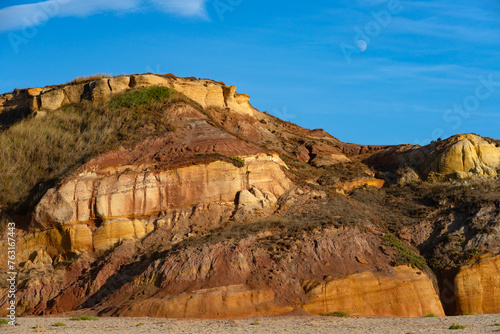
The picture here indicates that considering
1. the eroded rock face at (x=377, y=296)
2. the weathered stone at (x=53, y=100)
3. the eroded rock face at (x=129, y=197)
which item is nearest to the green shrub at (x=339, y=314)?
the eroded rock face at (x=377, y=296)

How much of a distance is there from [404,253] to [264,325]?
10941mm

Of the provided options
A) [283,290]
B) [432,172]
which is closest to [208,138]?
[283,290]

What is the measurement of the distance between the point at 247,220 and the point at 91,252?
857 cm

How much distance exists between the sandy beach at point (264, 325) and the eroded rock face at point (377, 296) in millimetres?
1363

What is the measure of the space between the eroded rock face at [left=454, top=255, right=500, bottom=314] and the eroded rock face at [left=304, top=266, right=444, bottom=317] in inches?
58.4

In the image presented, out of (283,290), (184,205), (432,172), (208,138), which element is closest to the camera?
(283,290)

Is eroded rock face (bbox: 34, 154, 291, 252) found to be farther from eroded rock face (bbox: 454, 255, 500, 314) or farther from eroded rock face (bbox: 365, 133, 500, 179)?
eroded rock face (bbox: 365, 133, 500, 179)

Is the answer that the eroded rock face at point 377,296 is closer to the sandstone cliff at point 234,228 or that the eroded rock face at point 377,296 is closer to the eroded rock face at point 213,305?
the sandstone cliff at point 234,228

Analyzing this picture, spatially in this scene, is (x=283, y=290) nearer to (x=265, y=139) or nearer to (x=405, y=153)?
(x=265, y=139)

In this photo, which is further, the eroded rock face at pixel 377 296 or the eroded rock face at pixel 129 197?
the eroded rock face at pixel 129 197

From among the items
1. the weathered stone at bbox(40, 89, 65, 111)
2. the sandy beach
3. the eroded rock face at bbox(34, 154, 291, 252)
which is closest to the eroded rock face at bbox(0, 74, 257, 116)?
the weathered stone at bbox(40, 89, 65, 111)

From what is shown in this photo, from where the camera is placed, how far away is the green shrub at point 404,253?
3419cm

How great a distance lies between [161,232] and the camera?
1419 inches

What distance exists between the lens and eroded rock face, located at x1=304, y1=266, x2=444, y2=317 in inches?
1219
